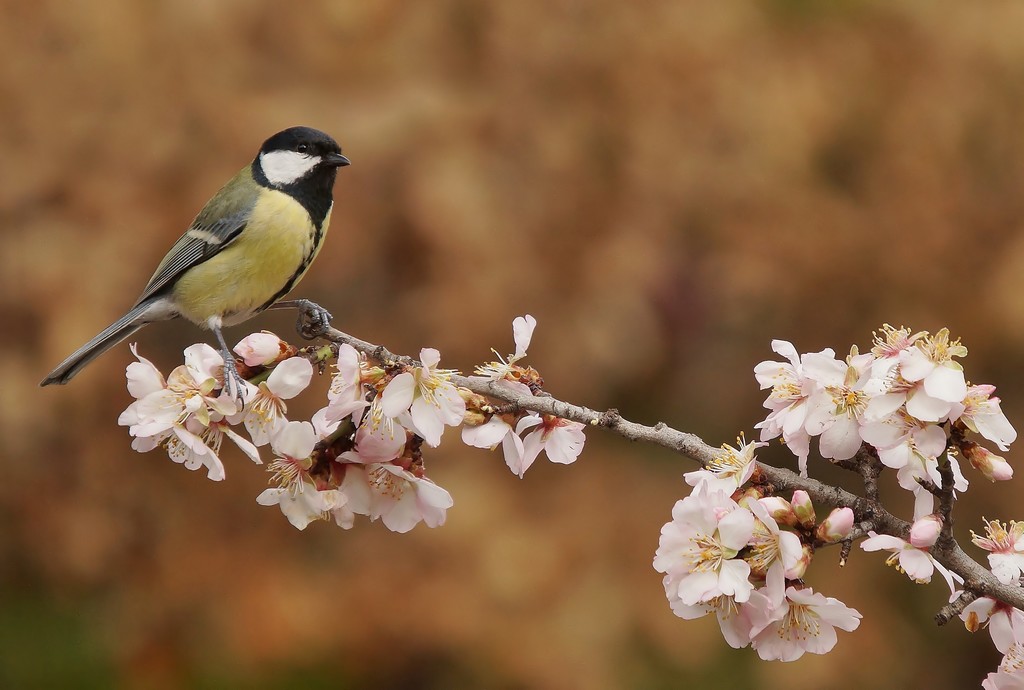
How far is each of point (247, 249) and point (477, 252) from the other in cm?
104

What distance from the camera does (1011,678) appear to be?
4.82 feet

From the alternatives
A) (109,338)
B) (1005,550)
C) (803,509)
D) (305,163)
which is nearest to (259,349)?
(803,509)

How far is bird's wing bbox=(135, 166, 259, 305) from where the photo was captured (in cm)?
292

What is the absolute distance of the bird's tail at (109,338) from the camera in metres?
2.45

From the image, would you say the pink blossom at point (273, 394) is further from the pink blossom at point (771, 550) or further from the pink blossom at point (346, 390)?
the pink blossom at point (771, 550)

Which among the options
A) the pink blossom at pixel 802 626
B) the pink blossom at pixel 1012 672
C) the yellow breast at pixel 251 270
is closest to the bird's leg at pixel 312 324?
the yellow breast at pixel 251 270

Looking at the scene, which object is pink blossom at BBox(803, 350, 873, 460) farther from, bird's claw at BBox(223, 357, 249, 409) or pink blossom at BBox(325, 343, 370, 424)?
bird's claw at BBox(223, 357, 249, 409)

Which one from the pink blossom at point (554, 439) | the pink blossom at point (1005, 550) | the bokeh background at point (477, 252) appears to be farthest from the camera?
the bokeh background at point (477, 252)

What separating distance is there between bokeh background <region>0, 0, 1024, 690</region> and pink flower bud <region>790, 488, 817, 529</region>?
2.40 meters

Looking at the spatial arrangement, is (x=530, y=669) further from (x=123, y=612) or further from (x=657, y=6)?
(x=657, y=6)

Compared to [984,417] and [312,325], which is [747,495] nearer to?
[984,417]

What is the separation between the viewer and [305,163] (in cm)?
307

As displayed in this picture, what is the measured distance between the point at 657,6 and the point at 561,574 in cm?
210

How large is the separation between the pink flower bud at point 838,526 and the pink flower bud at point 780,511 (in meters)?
0.04
